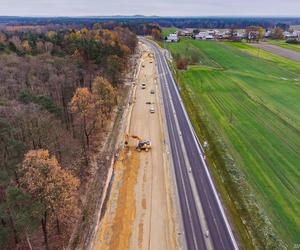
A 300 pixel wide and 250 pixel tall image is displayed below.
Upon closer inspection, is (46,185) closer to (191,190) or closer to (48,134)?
(48,134)

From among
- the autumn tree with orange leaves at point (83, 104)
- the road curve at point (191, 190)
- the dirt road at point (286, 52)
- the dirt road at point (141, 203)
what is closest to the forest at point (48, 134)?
the autumn tree with orange leaves at point (83, 104)

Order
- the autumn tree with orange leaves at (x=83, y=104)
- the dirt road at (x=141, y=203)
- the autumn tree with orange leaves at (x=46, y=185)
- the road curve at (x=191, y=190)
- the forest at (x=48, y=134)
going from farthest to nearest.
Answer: the autumn tree with orange leaves at (x=83, y=104) → the dirt road at (x=141, y=203) → the road curve at (x=191, y=190) → the forest at (x=48, y=134) → the autumn tree with orange leaves at (x=46, y=185)

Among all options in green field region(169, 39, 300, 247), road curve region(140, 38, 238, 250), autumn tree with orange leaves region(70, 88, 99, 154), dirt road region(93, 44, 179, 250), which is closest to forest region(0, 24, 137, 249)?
autumn tree with orange leaves region(70, 88, 99, 154)

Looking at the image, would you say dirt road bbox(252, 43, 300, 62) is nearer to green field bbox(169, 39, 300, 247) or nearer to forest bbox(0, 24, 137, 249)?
green field bbox(169, 39, 300, 247)

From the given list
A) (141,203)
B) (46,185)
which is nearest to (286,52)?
(141,203)

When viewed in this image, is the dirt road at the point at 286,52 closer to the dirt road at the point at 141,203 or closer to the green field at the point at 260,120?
the green field at the point at 260,120

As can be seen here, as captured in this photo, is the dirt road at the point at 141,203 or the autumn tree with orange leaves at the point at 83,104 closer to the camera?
the dirt road at the point at 141,203

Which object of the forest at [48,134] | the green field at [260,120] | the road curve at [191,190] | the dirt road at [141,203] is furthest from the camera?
the green field at [260,120]
